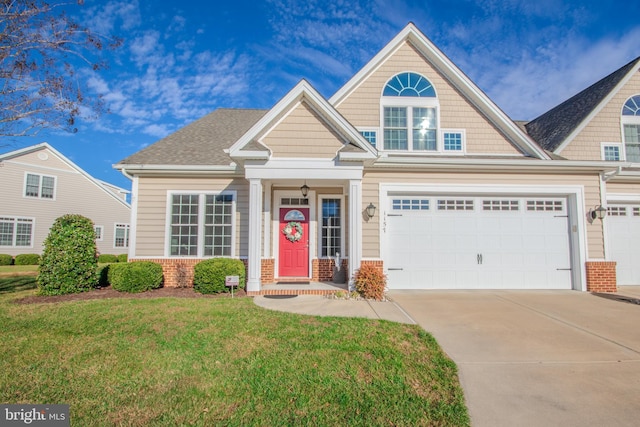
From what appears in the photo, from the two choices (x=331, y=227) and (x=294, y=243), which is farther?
(x=331, y=227)

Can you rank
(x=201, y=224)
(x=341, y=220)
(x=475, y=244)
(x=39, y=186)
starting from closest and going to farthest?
(x=475, y=244), (x=201, y=224), (x=341, y=220), (x=39, y=186)

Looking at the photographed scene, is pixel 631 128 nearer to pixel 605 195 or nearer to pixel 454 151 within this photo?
pixel 605 195

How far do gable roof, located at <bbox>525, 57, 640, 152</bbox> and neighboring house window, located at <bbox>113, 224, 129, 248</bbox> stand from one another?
27047mm

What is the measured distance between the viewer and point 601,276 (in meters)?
8.81

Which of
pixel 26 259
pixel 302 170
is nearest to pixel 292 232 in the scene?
pixel 302 170

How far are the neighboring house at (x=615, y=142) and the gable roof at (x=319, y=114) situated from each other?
7.92m

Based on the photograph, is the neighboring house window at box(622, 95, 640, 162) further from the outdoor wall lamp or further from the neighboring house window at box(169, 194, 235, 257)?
the neighboring house window at box(169, 194, 235, 257)

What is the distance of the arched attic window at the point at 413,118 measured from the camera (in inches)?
411

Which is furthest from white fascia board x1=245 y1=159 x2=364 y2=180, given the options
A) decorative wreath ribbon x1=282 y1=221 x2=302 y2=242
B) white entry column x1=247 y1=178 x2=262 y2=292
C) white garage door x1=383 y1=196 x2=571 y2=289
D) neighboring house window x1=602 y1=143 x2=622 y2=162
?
neighboring house window x1=602 y1=143 x2=622 y2=162

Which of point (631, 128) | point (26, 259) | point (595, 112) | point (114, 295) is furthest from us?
point (26, 259)

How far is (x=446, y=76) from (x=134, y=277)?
1155 cm

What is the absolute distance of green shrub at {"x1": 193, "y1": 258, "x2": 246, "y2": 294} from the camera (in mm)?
8117

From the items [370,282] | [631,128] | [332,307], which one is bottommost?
[332,307]

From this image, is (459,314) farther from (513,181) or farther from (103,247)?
(103,247)
